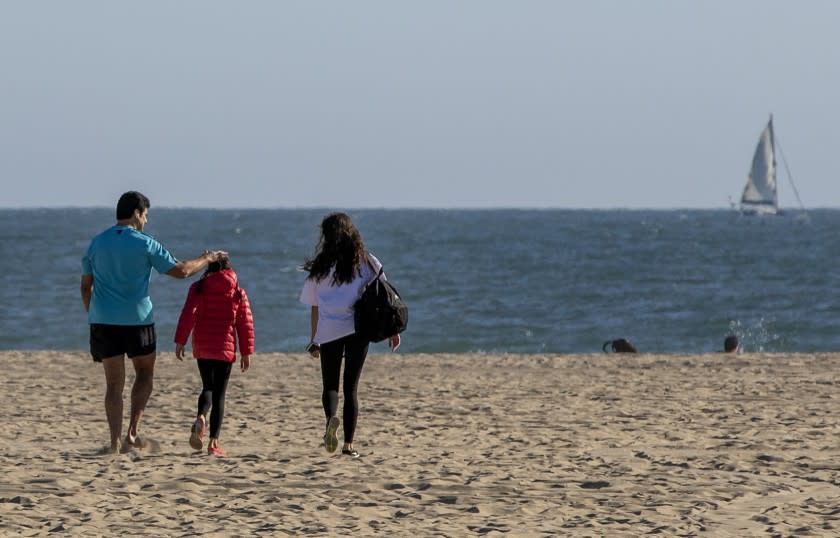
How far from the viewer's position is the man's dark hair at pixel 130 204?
26.6 ft

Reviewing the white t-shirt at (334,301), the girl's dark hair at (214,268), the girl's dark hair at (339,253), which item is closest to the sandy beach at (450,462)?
the white t-shirt at (334,301)

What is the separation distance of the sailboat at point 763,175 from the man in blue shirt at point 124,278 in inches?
4209

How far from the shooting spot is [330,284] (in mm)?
8289

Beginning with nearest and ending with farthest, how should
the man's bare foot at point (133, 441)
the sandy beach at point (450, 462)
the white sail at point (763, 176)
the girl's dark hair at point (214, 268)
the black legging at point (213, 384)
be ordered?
the sandy beach at point (450, 462)
the girl's dark hair at point (214, 268)
the black legging at point (213, 384)
the man's bare foot at point (133, 441)
the white sail at point (763, 176)

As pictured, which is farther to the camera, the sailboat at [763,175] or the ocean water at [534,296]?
the sailboat at [763,175]

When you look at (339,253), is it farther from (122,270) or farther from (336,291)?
(122,270)

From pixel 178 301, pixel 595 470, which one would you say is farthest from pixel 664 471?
pixel 178 301

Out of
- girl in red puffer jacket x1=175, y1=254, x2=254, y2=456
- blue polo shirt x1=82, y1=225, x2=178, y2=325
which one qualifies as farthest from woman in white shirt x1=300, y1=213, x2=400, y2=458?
blue polo shirt x1=82, y1=225, x2=178, y2=325

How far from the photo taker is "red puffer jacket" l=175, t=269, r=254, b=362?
8.52 m

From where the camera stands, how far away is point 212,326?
8.53m

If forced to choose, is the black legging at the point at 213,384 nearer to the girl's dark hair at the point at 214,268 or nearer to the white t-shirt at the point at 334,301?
the girl's dark hair at the point at 214,268

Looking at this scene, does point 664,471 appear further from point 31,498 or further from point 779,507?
point 31,498

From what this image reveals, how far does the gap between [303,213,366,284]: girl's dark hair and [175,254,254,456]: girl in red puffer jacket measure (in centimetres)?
57

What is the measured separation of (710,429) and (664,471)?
1970mm
